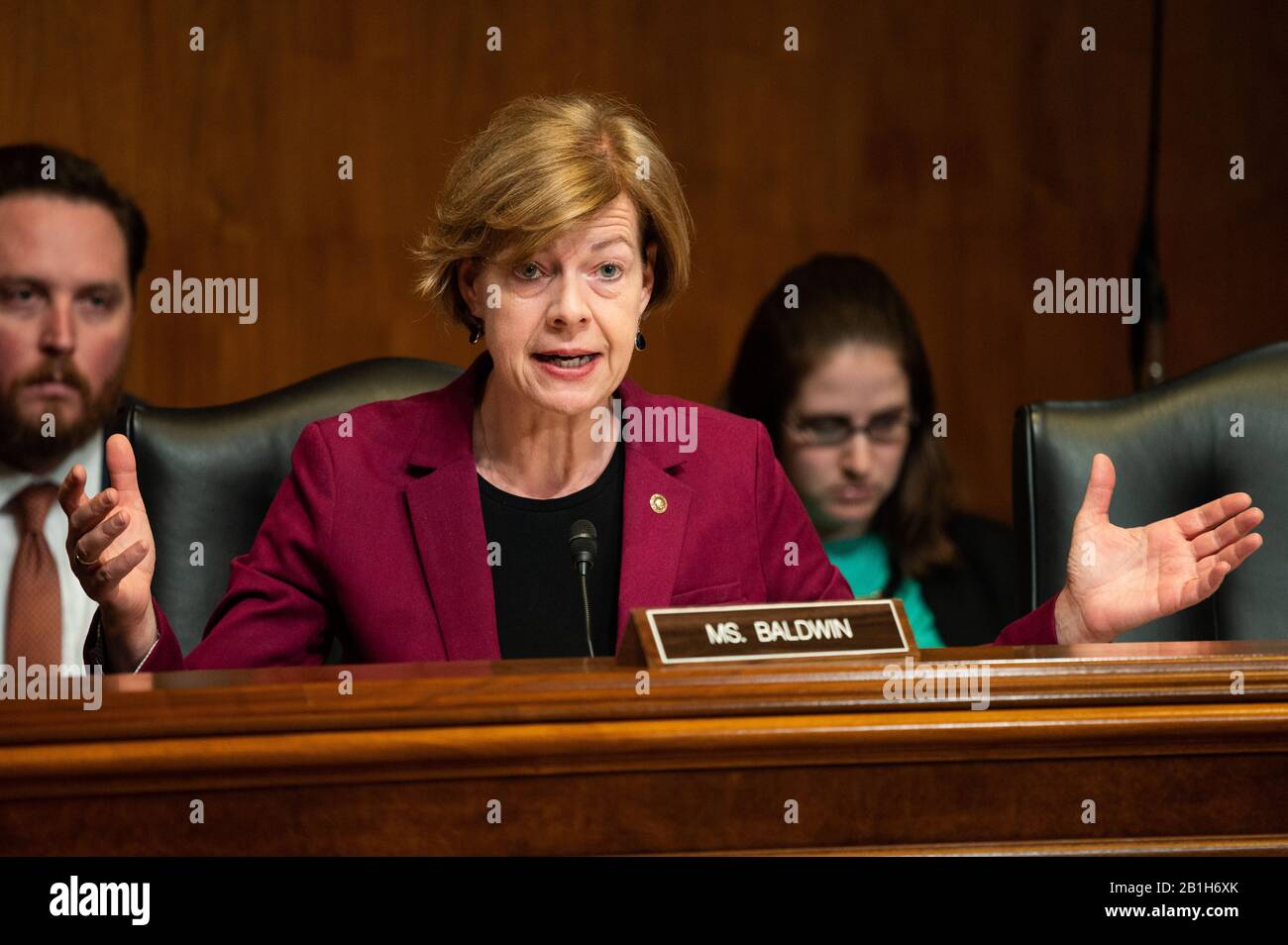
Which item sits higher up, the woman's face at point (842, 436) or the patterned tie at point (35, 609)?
the woman's face at point (842, 436)

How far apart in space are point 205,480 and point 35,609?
2.16ft

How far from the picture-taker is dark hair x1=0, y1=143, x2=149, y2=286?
279 cm

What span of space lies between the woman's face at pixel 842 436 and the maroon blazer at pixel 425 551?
934 millimetres

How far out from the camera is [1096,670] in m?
1.18

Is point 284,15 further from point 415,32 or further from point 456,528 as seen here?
point 456,528

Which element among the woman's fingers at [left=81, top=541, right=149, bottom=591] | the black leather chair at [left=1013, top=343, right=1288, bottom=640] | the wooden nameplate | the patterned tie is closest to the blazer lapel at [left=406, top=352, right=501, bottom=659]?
the woman's fingers at [left=81, top=541, right=149, bottom=591]

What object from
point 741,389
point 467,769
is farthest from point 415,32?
point 467,769

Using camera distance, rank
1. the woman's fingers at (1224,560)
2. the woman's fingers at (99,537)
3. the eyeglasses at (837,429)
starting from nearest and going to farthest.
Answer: the woman's fingers at (99,537) < the woman's fingers at (1224,560) < the eyeglasses at (837,429)

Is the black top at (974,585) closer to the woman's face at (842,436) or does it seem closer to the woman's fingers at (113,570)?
the woman's face at (842,436)

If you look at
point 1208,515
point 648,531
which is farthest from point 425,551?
point 1208,515

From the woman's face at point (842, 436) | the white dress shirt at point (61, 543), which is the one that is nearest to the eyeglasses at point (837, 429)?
the woman's face at point (842, 436)

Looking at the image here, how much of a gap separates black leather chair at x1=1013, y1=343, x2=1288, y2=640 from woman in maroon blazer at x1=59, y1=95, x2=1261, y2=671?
0.96 ft

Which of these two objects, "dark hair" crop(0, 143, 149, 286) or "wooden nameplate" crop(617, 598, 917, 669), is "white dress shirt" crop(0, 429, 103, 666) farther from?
"wooden nameplate" crop(617, 598, 917, 669)

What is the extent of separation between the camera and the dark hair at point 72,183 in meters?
2.79
